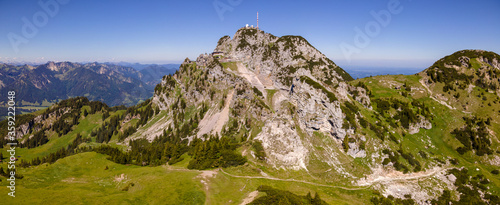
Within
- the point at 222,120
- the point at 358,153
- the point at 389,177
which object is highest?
the point at 358,153

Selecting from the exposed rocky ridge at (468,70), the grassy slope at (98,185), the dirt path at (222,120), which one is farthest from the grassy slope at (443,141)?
the dirt path at (222,120)

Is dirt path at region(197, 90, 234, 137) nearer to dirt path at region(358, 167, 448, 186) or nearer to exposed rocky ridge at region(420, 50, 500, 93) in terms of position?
dirt path at region(358, 167, 448, 186)

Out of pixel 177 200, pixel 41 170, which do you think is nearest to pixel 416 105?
pixel 177 200

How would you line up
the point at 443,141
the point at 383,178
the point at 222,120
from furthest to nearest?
1. the point at 222,120
2. the point at 443,141
3. the point at 383,178

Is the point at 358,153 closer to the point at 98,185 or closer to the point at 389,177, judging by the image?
the point at 389,177

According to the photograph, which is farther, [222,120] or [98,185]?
[222,120]

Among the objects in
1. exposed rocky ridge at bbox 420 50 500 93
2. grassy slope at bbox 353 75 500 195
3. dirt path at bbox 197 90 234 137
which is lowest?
dirt path at bbox 197 90 234 137

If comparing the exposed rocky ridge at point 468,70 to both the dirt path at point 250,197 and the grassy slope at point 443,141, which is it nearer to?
the grassy slope at point 443,141

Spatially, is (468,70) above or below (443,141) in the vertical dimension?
above

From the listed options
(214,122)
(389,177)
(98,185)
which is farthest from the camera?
(214,122)

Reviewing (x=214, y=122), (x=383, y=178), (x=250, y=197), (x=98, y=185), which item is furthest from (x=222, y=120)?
(x=383, y=178)

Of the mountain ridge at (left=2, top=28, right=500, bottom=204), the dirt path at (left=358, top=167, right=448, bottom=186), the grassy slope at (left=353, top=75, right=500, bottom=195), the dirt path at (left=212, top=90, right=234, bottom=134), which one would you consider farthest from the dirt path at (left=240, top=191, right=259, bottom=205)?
the dirt path at (left=212, top=90, right=234, bottom=134)
